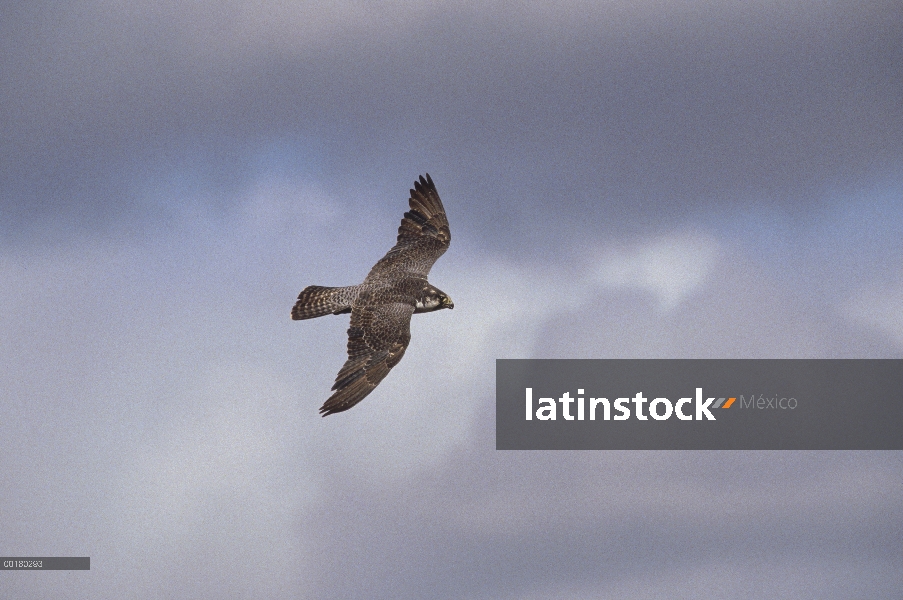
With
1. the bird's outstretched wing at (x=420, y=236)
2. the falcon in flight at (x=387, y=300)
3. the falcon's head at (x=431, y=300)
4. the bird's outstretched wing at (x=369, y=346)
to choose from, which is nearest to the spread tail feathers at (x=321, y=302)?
the falcon in flight at (x=387, y=300)

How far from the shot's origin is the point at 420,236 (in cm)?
3850

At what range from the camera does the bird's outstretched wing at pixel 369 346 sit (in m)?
28.4

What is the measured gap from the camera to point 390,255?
3700cm

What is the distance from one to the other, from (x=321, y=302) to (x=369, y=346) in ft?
10.0

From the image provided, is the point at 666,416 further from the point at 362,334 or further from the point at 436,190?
the point at 362,334

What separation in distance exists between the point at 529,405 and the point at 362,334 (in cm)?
1577

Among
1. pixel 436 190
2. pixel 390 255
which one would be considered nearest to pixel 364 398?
pixel 390 255

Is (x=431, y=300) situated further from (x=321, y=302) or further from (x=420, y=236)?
(x=420, y=236)

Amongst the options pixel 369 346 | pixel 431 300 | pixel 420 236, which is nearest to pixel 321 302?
pixel 369 346

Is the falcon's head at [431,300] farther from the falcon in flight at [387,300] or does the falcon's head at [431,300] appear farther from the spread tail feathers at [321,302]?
the spread tail feathers at [321,302]

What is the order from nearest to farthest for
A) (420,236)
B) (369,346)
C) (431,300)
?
1. (369,346)
2. (431,300)
3. (420,236)

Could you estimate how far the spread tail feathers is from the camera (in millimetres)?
32188

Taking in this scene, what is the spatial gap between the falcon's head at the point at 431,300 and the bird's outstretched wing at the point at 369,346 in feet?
4.88

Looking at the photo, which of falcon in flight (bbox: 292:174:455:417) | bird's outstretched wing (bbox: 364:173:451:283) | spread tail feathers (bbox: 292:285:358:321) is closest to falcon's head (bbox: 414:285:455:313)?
falcon in flight (bbox: 292:174:455:417)
